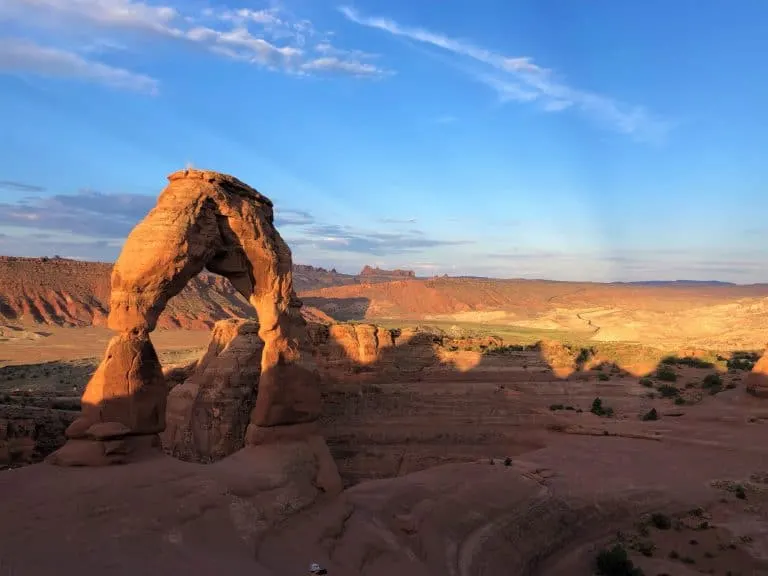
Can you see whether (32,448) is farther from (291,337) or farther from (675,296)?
(675,296)

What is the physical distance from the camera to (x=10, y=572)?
569 centimetres

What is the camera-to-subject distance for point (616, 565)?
10391mm

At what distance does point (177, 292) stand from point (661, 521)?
36.5 feet

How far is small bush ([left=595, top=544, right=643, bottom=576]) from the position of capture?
10328 mm

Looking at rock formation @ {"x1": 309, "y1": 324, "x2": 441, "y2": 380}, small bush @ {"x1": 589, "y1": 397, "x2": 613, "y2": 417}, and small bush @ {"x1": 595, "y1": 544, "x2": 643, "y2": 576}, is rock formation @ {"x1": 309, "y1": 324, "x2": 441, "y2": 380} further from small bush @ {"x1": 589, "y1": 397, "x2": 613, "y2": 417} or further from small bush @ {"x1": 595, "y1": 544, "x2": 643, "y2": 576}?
small bush @ {"x1": 595, "y1": 544, "x2": 643, "y2": 576}

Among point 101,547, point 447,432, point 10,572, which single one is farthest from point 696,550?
point 10,572

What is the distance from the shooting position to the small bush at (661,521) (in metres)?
12.0

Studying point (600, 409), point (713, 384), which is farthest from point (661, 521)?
point (713, 384)

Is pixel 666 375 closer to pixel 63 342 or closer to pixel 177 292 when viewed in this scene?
pixel 177 292

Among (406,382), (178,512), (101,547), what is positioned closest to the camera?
(101,547)

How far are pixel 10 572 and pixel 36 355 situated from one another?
46814 millimetres

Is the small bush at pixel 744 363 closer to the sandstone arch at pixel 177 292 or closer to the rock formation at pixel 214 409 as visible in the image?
the rock formation at pixel 214 409

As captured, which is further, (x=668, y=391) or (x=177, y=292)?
(x=668, y=391)

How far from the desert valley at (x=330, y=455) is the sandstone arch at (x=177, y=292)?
36 millimetres
